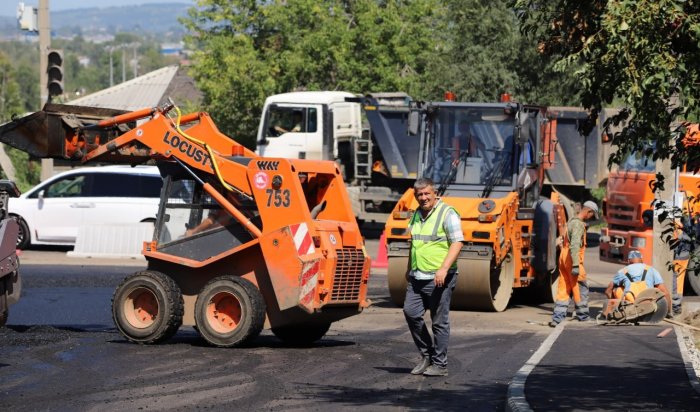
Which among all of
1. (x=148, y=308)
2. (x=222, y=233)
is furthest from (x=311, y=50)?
(x=148, y=308)

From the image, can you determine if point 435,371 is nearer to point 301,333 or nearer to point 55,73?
point 301,333

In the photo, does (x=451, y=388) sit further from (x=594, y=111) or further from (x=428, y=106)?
(x=428, y=106)

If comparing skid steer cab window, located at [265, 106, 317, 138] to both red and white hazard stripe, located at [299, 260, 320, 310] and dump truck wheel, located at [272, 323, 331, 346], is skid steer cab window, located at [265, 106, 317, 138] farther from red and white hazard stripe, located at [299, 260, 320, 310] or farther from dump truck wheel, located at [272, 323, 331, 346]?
red and white hazard stripe, located at [299, 260, 320, 310]

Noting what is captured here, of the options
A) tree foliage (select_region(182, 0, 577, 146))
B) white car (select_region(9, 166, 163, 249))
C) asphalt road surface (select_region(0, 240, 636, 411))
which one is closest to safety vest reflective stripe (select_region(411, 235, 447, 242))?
asphalt road surface (select_region(0, 240, 636, 411))

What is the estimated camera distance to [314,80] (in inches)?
1666

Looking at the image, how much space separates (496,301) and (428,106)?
10.2ft

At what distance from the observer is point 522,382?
1024cm

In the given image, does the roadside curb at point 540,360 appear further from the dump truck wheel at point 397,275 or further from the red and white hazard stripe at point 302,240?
the red and white hazard stripe at point 302,240

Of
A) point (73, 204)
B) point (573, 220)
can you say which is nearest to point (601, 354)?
point (573, 220)

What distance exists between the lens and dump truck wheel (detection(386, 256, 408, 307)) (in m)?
17.0

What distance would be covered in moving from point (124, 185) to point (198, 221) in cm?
1228

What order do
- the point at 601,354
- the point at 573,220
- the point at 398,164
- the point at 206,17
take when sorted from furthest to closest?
the point at 206,17, the point at 398,164, the point at 573,220, the point at 601,354

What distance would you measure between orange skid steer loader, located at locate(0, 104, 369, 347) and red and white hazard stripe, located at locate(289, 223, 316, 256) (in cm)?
1

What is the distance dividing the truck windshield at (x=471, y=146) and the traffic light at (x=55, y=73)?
10740mm
